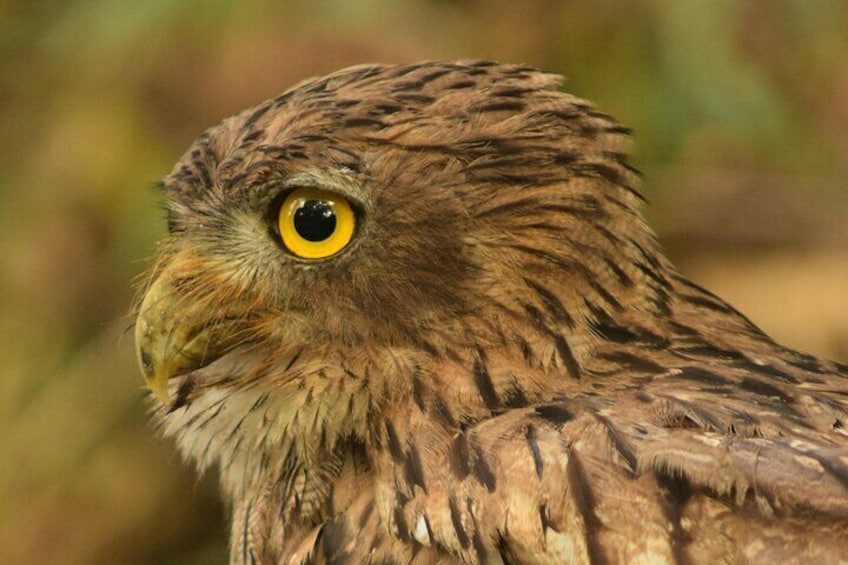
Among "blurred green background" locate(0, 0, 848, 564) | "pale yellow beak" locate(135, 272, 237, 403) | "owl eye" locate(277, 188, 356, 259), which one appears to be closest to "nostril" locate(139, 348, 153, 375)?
"pale yellow beak" locate(135, 272, 237, 403)

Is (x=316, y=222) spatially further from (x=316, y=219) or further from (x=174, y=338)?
(x=174, y=338)

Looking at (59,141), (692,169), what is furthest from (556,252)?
(59,141)

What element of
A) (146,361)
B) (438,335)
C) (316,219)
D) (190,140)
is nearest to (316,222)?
(316,219)

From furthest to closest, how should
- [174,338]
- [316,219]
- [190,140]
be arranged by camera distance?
1. [190,140]
2. [174,338]
3. [316,219]

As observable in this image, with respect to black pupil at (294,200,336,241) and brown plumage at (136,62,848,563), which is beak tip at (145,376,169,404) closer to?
brown plumage at (136,62,848,563)

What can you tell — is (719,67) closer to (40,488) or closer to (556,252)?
(556,252)

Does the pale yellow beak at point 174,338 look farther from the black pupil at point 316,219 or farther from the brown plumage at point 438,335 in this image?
the black pupil at point 316,219

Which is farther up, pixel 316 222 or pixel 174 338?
pixel 316 222

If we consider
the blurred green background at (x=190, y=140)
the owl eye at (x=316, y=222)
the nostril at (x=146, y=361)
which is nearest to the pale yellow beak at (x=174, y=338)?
the nostril at (x=146, y=361)
